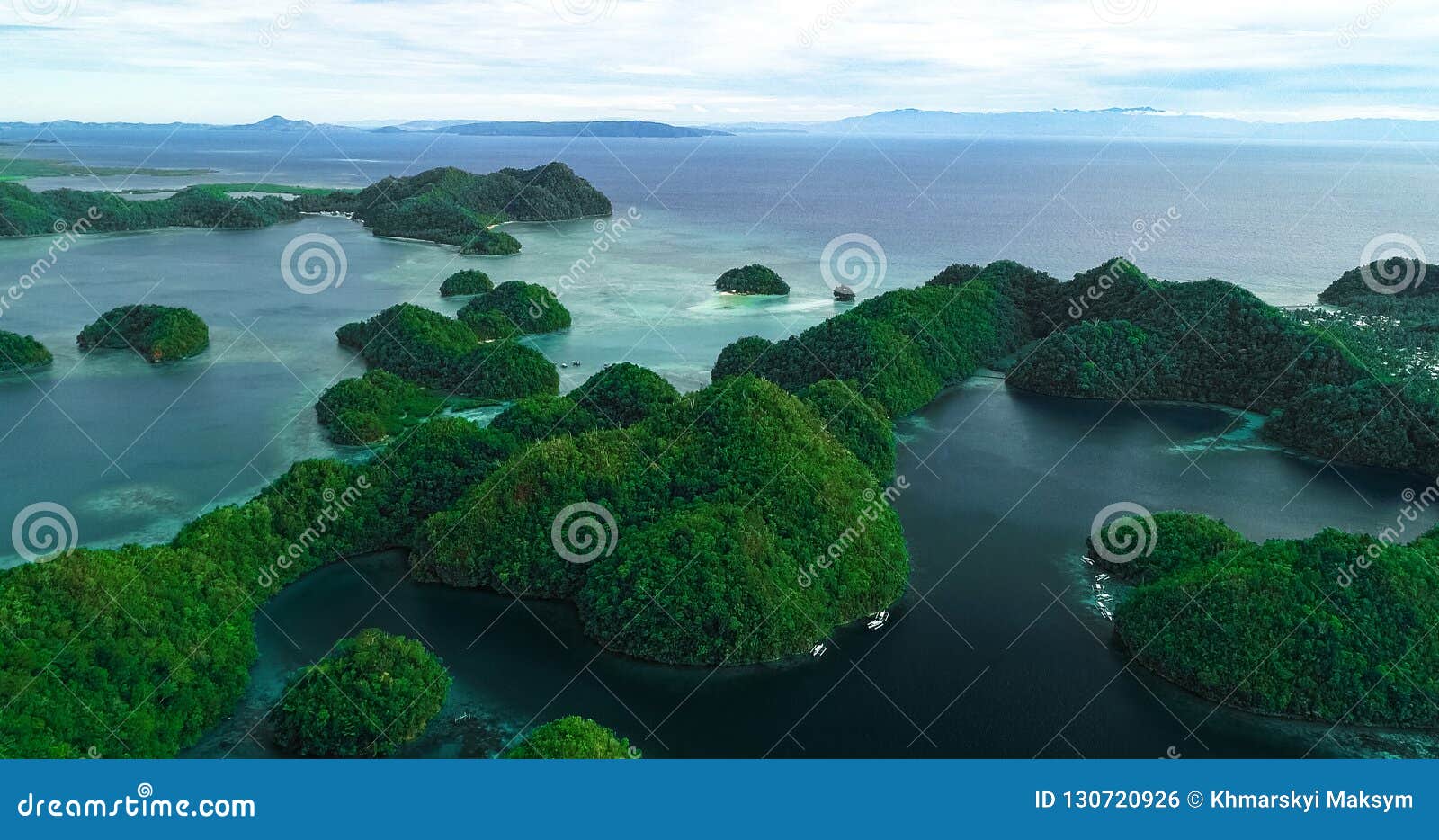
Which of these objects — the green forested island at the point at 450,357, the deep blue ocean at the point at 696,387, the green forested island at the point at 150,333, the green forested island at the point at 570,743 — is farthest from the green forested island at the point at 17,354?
the green forested island at the point at 570,743

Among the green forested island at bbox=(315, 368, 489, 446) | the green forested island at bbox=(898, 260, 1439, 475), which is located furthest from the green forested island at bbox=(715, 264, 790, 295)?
the green forested island at bbox=(315, 368, 489, 446)

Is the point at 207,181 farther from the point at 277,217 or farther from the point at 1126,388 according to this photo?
the point at 1126,388

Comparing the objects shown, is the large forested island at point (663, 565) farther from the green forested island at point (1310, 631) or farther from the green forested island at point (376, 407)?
the green forested island at point (376, 407)

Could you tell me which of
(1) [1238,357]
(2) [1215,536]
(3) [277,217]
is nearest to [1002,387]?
(1) [1238,357]

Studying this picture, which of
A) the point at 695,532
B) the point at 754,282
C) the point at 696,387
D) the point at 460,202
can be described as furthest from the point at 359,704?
the point at 460,202

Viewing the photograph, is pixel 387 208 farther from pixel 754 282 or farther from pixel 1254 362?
pixel 1254 362

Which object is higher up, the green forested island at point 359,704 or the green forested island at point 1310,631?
the green forested island at point 1310,631
